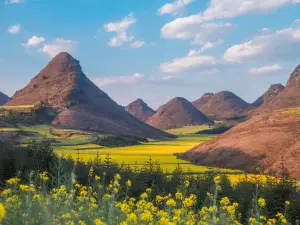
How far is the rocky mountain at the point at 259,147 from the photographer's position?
1759 inches

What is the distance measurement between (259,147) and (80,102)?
128718mm

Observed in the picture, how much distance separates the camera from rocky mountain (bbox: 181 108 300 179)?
147 ft

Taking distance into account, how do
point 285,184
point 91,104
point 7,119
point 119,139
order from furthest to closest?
1. point 91,104
2. point 7,119
3. point 119,139
4. point 285,184

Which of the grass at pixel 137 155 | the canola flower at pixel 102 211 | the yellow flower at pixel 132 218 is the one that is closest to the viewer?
the yellow flower at pixel 132 218

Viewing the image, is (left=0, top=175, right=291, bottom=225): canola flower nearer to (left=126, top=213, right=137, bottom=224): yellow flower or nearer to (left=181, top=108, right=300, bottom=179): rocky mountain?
(left=126, top=213, right=137, bottom=224): yellow flower

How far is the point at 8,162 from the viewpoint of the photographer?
20.9 metres

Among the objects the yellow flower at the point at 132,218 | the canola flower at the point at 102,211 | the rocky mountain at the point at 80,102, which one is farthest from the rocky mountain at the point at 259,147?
the rocky mountain at the point at 80,102

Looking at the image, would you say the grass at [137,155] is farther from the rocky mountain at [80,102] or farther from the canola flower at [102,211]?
the rocky mountain at [80,102]

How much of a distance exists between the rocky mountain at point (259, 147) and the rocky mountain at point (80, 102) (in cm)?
8635

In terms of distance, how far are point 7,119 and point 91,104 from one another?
67.8m

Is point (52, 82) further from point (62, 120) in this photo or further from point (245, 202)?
point (245, 202)

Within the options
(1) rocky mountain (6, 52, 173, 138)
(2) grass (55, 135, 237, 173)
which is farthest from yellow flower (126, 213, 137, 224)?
(1) rocky mountain (6, 52, 173, 138)

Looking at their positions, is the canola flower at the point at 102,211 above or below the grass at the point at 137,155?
above

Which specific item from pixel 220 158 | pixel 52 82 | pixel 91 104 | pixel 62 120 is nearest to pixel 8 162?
pixel 220 158
